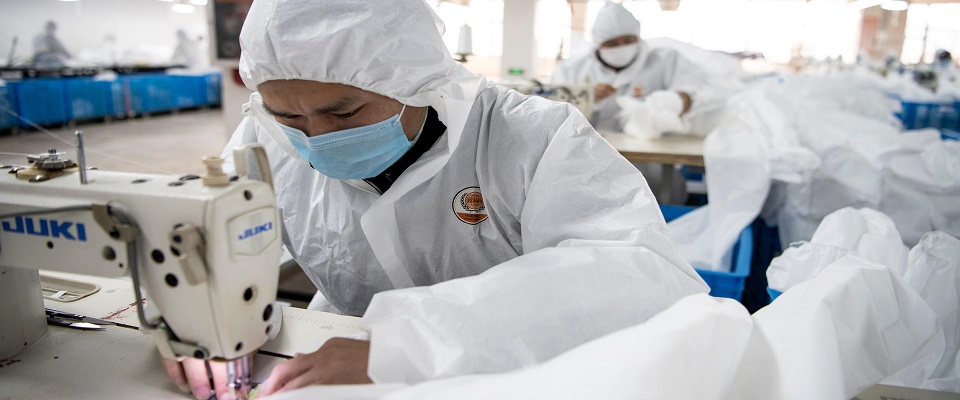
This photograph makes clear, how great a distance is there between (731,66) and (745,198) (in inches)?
95.9

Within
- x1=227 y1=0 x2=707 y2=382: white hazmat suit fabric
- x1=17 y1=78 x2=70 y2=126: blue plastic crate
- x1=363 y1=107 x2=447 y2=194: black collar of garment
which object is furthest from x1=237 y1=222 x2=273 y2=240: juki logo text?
x1=17 y1=78 x2=70 y2=126: blue plastic crate

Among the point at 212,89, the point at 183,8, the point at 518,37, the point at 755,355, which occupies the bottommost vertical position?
the point at 212,89

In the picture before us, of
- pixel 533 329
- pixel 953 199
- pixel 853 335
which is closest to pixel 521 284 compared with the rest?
pixel 533 329

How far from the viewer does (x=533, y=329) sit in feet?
2.56

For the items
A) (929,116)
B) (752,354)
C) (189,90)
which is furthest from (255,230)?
(189,90)

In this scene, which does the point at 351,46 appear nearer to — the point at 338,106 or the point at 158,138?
the point at 338,106

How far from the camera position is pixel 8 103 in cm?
721

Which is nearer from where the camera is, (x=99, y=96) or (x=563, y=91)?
Answer: (x=563, y=91)

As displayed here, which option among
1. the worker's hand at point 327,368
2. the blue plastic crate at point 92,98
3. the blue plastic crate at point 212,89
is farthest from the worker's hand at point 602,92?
the blue plastic crate at point 212,89

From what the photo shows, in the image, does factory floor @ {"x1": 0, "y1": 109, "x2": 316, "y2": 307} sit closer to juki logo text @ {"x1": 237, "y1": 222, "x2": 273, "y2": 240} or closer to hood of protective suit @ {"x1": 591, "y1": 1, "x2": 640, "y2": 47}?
hood of protective suit @ {"x1": 591, "y1": 1, "x2": 640, "y2": 47}

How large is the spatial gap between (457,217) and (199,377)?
1.79 feet

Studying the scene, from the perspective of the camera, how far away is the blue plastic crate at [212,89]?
1146 cm

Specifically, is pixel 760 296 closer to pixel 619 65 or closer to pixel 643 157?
pixel 643 157

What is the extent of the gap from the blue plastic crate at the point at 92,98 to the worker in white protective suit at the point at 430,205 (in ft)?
27.7
